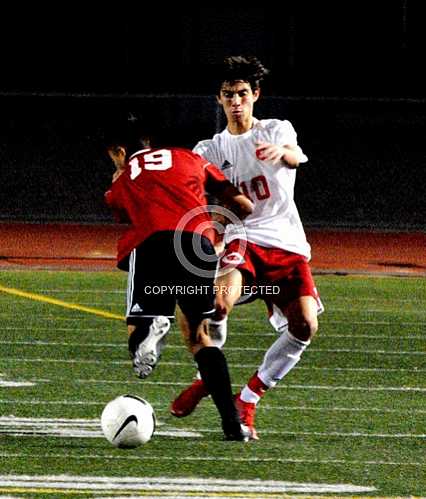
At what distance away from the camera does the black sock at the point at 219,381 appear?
288 inches

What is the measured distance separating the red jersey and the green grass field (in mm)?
1062

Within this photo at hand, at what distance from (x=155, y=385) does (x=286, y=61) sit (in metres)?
23.2

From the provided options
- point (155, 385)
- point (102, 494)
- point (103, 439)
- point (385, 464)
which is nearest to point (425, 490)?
point (385, 464)

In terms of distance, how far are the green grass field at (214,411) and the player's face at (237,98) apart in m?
1.68

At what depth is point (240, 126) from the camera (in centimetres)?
841

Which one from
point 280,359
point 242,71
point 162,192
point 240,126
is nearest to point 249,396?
point 280,359

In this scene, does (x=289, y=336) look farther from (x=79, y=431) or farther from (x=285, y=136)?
(x=79, y=431)

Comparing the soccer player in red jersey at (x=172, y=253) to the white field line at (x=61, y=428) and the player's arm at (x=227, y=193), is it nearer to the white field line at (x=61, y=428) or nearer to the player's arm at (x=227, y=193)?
the player's arm at (x=227, y=193)

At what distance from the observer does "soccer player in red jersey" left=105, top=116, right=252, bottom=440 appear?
24.2 ft

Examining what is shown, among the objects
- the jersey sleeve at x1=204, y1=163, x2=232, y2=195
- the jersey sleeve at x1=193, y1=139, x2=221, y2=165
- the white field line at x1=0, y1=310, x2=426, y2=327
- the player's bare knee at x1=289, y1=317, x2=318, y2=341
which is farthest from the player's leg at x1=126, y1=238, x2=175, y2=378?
the white field line at x1=0, y1=310, x2=426, y2=327

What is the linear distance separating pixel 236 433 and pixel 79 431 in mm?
837

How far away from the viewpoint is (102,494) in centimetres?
615

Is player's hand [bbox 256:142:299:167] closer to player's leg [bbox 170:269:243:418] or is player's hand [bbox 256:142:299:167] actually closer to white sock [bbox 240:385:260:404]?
player's leg [bbox 170:269:243:418]

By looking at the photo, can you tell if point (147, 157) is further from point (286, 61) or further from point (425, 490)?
point (286, 61)
